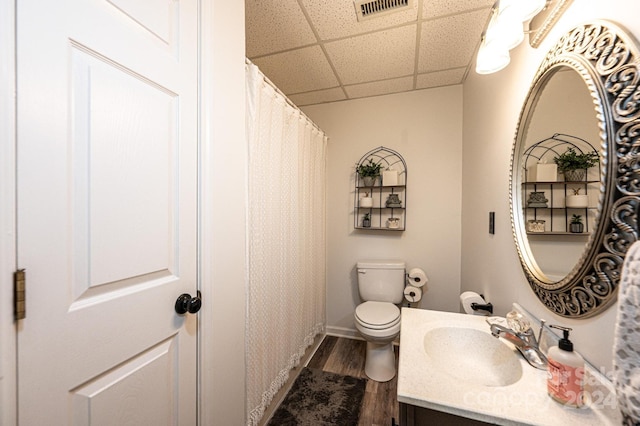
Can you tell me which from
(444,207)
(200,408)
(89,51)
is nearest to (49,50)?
(89,51)

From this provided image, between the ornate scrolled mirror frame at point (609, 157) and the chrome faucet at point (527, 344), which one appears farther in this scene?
the chrome faucet at point (527, 344)

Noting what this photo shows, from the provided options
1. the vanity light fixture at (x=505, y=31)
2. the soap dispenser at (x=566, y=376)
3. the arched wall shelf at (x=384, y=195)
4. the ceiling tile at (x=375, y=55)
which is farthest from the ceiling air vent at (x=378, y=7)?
the soap dispenser at (x=566, y=376)

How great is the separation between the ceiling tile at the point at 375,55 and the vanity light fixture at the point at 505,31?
586mm

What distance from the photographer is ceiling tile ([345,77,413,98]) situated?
6.82ft

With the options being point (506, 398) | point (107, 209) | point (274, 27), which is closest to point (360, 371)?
point (506, 398)

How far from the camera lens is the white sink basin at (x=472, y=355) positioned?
856 mm

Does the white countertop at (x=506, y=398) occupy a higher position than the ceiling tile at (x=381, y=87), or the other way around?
the ceiling tile at (x=381, y=87)

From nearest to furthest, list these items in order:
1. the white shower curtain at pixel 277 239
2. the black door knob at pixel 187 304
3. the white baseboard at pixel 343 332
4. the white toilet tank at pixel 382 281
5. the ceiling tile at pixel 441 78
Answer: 1. the black door knob at pixel 187 304
2. the white shower curtain at pixel 277 239
3. the ceiling tile at pixel 441 78
4. the white toilet tank at pixel 382 281
5. the white baseboard at pixel 343 332

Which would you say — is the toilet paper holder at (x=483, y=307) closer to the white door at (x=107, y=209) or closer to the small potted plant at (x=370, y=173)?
the small potted plant at (x=370, y=173)

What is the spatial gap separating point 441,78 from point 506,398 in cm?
222

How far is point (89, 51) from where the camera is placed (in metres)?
0.58

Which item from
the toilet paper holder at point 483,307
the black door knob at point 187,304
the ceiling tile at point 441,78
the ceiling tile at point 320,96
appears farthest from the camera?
the ceiling tile at point 320,96

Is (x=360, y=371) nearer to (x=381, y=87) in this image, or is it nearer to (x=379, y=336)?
(x=379, y=336)

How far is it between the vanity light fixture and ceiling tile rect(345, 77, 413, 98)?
1036 millimetres
